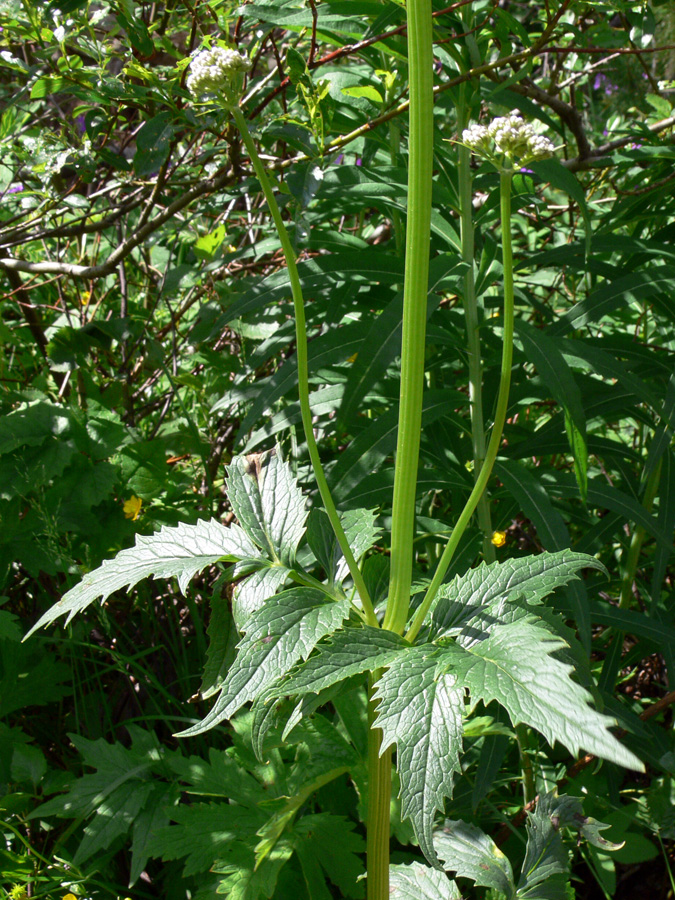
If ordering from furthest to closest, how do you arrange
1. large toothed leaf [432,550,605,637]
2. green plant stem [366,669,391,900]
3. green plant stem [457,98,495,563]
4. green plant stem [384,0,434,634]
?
green plant stem [457,98,495,563] → green plant stem [366,669,391,900] → large toothed leaf [432,550,605,637] → green plant stem [384,0,434,634]

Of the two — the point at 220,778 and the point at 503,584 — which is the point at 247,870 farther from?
the point at 503,584

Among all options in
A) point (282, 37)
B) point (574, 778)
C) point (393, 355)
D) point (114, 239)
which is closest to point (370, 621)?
point (393, 355)

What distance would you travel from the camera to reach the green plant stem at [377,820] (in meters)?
1.02

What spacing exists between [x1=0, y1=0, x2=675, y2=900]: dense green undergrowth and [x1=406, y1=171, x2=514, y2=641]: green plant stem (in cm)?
5

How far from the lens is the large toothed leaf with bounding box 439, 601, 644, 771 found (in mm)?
652

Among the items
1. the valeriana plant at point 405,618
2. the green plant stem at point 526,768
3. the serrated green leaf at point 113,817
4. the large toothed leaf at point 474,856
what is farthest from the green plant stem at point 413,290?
the serrated green leaf at point 113,817

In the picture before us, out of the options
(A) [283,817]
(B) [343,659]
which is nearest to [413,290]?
(B) [343,659]

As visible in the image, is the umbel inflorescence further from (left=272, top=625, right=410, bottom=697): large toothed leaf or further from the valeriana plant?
(left=272, top=625, right=410, bottom=697): large toothed leaf

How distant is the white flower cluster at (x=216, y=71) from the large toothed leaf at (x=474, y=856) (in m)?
1.20

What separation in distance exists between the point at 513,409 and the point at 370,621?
2.83 feet

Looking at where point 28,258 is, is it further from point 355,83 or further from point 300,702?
point 300,702

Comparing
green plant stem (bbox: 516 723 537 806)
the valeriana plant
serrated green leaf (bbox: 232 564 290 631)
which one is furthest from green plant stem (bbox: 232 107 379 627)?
green plant stem (bbox: 516 723 537 806)

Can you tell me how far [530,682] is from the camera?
73 centimetres

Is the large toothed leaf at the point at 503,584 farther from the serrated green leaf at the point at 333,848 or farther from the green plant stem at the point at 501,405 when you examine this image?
the serrated green leaf at the point at 333,848
